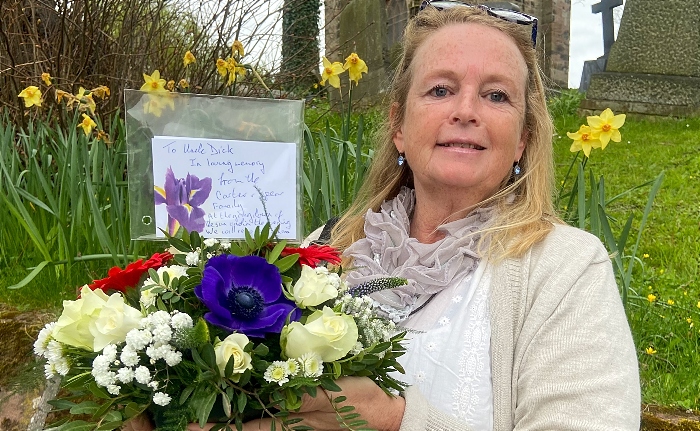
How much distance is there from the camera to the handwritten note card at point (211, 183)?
1.48 metres

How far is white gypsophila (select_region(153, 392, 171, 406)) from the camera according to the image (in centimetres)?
83

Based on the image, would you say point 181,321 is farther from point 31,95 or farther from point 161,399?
point 31,95

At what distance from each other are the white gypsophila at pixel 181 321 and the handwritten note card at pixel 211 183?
0.63m

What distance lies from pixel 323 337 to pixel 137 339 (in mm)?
240

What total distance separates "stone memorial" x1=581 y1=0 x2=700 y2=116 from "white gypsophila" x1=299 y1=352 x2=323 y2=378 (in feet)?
22.5

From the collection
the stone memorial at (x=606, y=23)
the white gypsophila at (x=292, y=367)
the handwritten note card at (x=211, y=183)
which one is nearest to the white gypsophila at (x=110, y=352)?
the white gypsophila at (x=292, y=367)

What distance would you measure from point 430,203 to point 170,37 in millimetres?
2702

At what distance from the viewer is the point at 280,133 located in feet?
4.99

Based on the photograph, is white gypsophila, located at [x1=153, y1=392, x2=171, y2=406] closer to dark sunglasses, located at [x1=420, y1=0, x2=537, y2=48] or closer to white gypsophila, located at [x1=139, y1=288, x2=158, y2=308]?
white gypsophila, located at [x1=139, y1=288, x2=158, y2=308]

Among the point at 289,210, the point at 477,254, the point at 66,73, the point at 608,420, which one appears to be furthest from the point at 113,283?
the point at 66,73

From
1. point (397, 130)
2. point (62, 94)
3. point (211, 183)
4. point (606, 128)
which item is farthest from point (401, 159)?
point (62, 94)

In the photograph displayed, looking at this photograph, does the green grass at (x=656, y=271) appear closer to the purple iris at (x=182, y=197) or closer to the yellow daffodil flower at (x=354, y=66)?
the yellow daffodil flower at (x=354, y=66)

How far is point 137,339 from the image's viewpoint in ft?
2.74

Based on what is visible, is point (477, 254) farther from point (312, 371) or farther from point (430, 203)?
point (312, 371)
